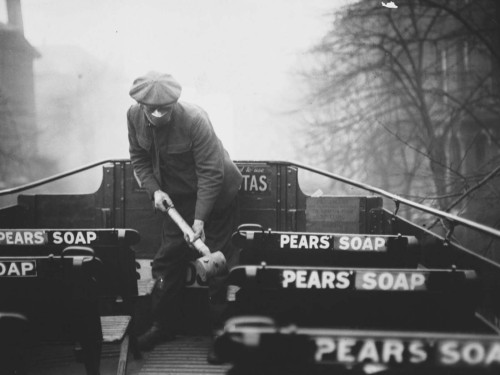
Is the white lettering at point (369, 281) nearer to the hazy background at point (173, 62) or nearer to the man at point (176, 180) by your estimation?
the man at point (176, 180)

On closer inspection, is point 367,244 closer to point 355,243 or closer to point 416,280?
point 355,243

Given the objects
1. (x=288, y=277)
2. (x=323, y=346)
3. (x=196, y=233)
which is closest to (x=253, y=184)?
(x=196, y=233)

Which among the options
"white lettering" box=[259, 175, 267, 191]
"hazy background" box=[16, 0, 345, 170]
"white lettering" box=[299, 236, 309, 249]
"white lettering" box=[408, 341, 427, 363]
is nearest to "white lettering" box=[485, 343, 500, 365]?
"white lettering" box=[408, 341, 427, 363]

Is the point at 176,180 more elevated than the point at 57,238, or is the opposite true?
the point at 176,180

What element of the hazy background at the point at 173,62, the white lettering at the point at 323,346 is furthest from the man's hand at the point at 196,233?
the hazy background at the point at 173,62

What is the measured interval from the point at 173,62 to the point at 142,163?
8594 millimetres

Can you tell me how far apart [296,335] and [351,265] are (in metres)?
1.70

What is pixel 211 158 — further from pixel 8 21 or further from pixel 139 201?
pixel 8 21

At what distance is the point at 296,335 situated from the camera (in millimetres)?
1722

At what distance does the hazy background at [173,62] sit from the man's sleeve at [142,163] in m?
7.74

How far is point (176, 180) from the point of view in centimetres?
412

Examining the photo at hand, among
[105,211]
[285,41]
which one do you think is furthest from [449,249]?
[285,41]

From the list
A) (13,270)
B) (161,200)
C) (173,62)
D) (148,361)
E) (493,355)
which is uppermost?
(173,62)

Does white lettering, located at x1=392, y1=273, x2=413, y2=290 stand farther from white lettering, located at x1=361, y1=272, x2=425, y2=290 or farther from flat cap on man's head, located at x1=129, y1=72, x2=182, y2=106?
flat cap on man's head, located at x1=129, y1=72, x2=182, y2=106
